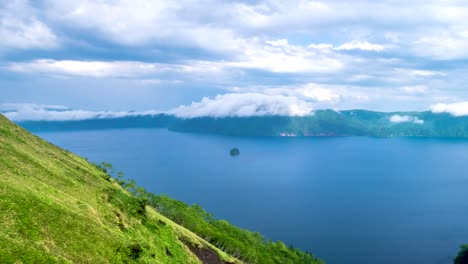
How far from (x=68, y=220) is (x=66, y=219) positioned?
7.0 inches

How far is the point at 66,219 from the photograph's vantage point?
3019 cm

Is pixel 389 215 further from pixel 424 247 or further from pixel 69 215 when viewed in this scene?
pixel 69 215

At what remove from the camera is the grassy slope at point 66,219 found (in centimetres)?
2548

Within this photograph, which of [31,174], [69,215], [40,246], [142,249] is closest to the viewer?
[40,246]

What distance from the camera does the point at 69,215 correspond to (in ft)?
102

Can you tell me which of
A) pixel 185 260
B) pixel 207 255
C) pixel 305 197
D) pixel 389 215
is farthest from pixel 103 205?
pixel 305 197

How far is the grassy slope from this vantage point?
25484 mm

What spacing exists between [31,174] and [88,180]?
9.96 meters

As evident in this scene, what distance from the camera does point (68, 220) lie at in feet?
99.1

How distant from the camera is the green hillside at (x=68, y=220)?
25594mm

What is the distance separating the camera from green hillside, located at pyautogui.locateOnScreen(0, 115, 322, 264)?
25.6m

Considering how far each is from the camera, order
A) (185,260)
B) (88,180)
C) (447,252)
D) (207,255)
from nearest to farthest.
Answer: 1. (185,260)
2. (88,180)
3. (207,255)
4. (447,252)

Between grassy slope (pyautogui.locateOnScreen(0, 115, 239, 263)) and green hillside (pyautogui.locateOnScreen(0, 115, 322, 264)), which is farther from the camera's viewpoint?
green hillside (pyautogui.locateOnScreen(0, 115, 322, 264))

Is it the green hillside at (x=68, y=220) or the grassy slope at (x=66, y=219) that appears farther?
the green hillside at (x=68, y=220)
